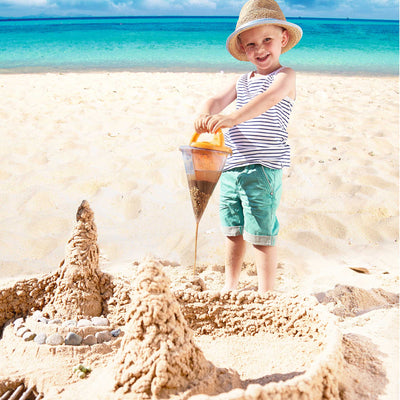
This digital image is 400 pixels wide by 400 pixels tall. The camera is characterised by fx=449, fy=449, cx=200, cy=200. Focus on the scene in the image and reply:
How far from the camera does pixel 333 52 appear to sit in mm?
20828

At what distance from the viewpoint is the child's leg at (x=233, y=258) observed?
8.11 feet

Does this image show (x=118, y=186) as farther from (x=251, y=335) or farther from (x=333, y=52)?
(x=333, y=52)

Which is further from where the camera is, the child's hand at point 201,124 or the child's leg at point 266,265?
the child's leg at point 266,265

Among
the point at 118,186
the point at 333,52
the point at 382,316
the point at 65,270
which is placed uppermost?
the point at 333,52

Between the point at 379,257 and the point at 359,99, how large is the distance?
17.3 feet

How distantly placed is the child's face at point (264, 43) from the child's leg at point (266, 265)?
0.95 metres

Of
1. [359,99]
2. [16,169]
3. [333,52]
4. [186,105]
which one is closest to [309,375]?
[16,169]

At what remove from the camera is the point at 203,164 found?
6.26 ft

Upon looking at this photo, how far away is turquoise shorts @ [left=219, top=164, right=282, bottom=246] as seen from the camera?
7.48ft

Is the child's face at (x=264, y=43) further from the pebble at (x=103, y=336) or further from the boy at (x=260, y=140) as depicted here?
the pebble at (x=103, y=336)

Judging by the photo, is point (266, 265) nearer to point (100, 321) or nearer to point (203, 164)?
point (203, 164)

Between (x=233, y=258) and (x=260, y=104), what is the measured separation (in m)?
0.86

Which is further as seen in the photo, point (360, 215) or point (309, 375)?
point (360, 215)

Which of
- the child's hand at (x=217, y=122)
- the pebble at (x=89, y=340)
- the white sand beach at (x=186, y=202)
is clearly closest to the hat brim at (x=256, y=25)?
the child's hand at (x=217, y=122)
